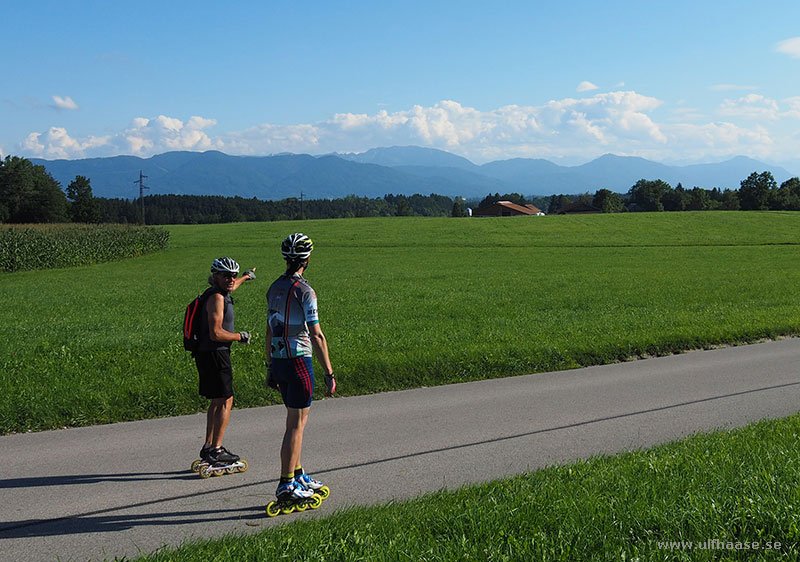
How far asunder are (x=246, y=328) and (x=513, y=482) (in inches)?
453

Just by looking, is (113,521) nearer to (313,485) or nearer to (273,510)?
(273,510)

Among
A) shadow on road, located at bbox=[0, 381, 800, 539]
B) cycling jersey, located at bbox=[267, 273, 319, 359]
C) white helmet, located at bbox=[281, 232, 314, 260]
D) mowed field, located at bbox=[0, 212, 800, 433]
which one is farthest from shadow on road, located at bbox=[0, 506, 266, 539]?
mowed field, located at bbox=[0, 212, 800, 433]

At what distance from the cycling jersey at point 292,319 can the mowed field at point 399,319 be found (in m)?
3.60

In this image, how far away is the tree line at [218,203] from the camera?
10419 centimetres

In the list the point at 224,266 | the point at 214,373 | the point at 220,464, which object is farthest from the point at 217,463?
the point at 224,266

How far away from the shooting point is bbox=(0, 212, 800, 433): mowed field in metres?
9.28

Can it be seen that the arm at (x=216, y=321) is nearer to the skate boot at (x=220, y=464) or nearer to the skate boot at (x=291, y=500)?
the skate boot at (x=220, y=464)

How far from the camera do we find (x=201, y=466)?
6059mm

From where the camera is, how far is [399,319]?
672 inches

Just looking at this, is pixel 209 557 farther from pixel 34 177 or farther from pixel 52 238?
pixel 34 177

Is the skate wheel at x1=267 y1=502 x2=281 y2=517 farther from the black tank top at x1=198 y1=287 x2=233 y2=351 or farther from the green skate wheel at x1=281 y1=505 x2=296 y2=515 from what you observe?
the black tank top at x1=198 y1=287 x2=233 y2=351

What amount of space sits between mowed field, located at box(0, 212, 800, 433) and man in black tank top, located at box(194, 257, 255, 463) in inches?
90.7

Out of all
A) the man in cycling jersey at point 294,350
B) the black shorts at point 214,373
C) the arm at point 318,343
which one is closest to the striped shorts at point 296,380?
the man in cycling jersey at point 294,350

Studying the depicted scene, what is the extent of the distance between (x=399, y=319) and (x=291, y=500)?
38.8 ft
